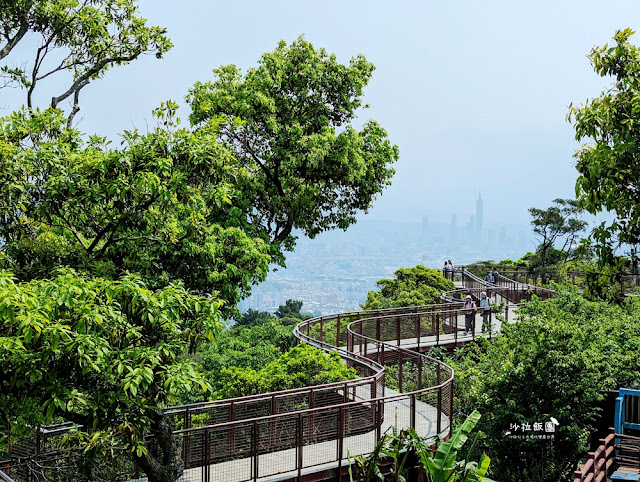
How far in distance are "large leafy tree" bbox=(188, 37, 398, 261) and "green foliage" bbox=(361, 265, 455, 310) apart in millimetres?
5912

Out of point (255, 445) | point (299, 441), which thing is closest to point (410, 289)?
point (299, 441)

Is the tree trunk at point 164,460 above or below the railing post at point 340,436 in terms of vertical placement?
above

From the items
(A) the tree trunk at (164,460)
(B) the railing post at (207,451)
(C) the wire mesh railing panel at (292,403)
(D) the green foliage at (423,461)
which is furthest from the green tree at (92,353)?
(C) the wire mesh railing panel at (292,403)

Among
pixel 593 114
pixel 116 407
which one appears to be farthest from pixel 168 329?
pixel 593 114

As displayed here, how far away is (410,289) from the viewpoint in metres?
34.8

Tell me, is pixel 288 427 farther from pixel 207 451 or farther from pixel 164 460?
pixel 164 460

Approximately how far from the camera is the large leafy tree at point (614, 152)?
7602 mm

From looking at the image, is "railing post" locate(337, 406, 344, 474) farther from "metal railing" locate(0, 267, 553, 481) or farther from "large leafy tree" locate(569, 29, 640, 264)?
"large leafy tree" locate(569, 29, 640, 264)

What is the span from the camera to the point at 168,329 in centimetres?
817

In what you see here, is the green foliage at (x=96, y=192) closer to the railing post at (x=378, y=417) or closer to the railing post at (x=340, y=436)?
the railing post at (x=340, y=436)

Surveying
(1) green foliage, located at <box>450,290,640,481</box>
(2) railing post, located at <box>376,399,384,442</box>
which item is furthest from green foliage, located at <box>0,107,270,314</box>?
(1) green foliage, located at <box>450,290,640,481</box>

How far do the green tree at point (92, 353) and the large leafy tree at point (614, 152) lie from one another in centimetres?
466

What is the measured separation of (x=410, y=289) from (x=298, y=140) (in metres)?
12.6

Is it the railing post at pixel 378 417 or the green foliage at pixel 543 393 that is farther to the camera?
the green foliage at pixel 543 393
